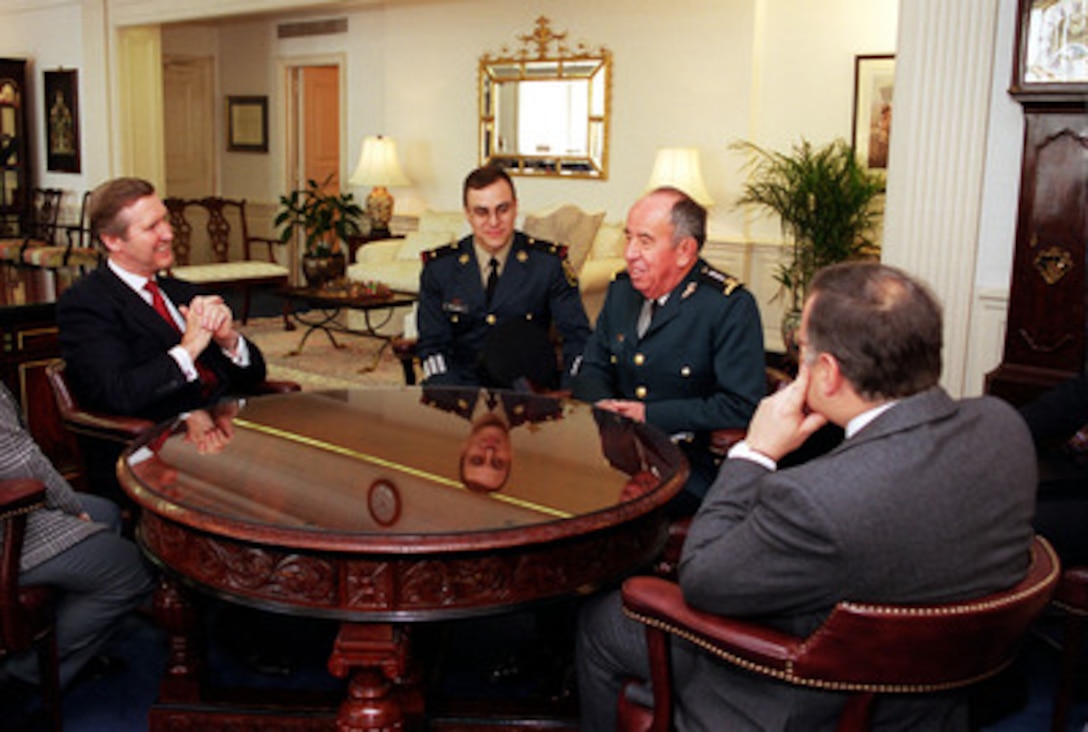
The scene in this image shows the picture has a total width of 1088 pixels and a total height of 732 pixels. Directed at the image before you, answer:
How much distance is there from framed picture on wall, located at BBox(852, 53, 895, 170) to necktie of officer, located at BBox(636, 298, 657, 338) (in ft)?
16.2

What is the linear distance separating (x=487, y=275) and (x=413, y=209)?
7.02 m

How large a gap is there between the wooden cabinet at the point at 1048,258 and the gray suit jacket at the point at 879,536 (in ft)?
8.34

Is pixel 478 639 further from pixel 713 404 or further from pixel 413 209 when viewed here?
pixel 413 209

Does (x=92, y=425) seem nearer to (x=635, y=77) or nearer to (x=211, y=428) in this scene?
(x=211, y=428)

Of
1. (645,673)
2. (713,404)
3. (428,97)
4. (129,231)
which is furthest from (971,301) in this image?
(428,97)

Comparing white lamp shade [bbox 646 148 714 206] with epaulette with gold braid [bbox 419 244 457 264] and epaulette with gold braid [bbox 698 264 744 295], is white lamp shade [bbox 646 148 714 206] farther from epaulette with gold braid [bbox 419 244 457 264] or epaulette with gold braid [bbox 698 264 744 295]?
epaulette with gold braid [bbox 698 264 744 295]

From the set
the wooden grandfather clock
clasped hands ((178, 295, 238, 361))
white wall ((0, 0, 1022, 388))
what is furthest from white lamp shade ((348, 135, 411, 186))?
clasped hands ((178, 295, 238, 361))

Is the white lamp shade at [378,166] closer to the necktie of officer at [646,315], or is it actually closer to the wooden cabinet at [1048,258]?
the wooden cabinet at [1048,258]

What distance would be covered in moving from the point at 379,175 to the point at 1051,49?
22.9ft

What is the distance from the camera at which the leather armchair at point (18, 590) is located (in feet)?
7.25

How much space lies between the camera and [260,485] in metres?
2.14

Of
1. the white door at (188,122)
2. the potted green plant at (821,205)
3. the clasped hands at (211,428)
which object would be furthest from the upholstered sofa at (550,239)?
the clasped hands at (211,428)

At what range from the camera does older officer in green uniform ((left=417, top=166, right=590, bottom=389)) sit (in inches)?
144

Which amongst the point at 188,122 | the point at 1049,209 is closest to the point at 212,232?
the point at 188,122
